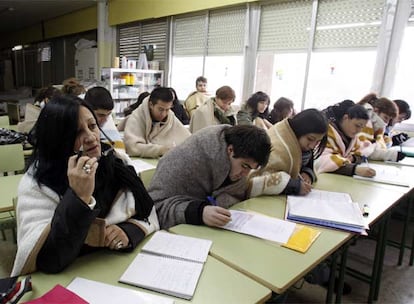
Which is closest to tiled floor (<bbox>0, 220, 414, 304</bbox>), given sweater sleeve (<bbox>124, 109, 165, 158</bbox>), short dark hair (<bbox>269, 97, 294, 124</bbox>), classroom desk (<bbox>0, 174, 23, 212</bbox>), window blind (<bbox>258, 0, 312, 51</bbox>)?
classroom desk (<bbox>0, 174, 23, 212</bbox>)

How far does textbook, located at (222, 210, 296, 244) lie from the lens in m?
1.31

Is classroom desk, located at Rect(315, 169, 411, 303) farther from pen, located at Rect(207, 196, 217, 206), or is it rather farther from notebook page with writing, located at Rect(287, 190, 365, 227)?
pen, located at Rect(207, 196, 217, 206)

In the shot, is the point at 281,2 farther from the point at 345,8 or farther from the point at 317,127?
the point at 317,127

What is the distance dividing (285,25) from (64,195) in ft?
14.2

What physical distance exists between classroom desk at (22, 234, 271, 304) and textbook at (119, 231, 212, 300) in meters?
0.02

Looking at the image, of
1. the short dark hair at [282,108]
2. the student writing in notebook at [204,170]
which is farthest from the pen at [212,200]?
the short dark hair at [282,108]

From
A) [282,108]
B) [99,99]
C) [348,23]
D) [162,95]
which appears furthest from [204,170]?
[348,23]

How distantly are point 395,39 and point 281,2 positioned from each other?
162 centimetres

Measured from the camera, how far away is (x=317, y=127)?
6.21ft

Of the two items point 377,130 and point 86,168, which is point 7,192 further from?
point 377,130

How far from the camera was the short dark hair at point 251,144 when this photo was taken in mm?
1374

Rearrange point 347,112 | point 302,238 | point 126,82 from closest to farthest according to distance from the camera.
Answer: point 302,238
point 347,112
point 126,82

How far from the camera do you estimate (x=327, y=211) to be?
1591 millimetres

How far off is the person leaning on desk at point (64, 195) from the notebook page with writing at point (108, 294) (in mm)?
104
